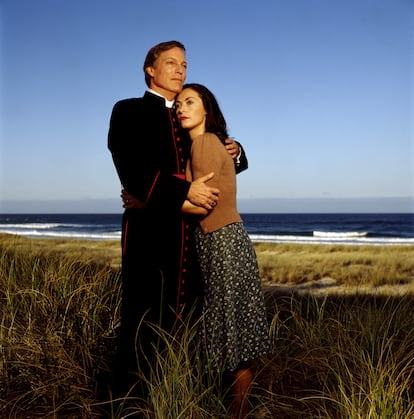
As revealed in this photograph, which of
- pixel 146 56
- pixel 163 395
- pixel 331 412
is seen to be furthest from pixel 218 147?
pixel 331 412

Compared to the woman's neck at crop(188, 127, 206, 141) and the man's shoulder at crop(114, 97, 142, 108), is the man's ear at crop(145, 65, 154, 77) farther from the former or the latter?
the woman's neck at crop(188, 127, 206, 141)

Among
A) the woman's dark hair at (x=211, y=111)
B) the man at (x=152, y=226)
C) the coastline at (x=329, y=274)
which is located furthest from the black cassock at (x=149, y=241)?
the coastline at (x=329, y=274)

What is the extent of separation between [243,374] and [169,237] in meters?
0.83

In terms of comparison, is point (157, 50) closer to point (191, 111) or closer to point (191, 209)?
point (191, 111)

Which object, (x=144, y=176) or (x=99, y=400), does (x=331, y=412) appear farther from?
(x=144, y=176)

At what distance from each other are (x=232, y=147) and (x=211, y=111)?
258mm

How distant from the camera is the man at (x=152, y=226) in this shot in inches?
114

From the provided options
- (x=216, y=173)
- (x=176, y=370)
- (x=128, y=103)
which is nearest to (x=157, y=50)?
(x=128, y=103)

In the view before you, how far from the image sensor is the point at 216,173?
2.83 meters

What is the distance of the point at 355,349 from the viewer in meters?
3.44

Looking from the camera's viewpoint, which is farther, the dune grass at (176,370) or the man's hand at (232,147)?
the man's hand at (232,147)

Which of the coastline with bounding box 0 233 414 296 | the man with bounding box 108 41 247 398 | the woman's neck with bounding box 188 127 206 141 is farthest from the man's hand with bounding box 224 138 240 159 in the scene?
the coastline with bounding box 0 233 414 296

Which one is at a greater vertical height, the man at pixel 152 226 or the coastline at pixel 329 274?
the man at pixel 152 226

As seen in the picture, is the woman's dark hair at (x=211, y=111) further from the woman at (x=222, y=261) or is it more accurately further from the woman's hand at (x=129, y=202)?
the woman's hand at (x=129, y=202)
